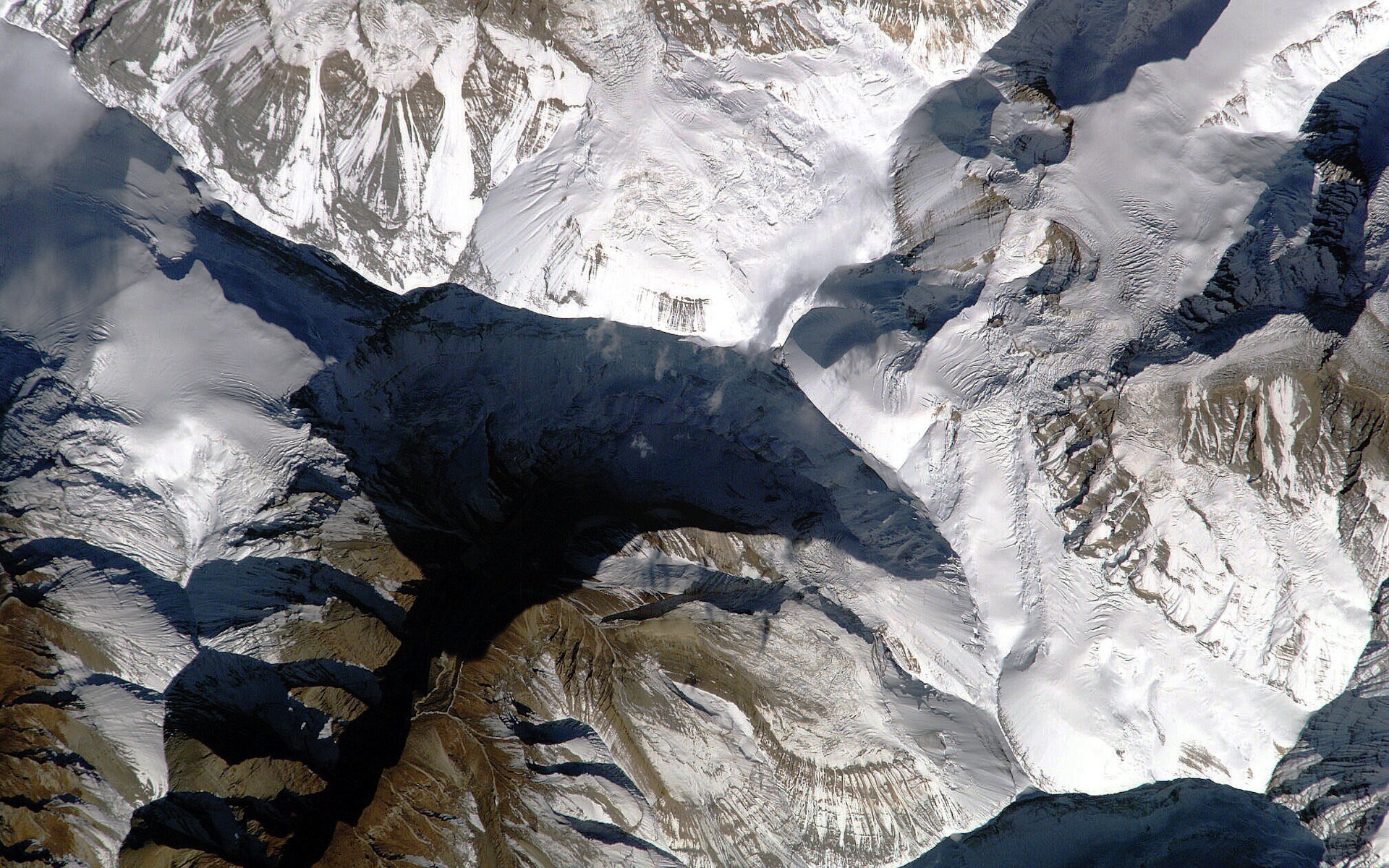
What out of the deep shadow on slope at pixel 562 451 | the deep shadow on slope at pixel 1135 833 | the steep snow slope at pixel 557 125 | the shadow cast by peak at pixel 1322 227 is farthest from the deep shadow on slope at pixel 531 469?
the shadow cast by peak at pixel 1322 227

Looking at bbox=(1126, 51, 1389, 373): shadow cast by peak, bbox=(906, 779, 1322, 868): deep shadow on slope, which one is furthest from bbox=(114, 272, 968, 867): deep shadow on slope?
bbox=(1126, 51, 1389, 373): shadow cast by peak

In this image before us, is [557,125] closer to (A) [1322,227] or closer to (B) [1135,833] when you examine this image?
(A) [1322,227]

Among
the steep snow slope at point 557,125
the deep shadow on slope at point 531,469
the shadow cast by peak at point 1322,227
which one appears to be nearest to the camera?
the shadow cast by peak at point 1322,227

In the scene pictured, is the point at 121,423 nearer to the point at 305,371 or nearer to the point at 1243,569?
the point at 305,371

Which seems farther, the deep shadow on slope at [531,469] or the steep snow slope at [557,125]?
the deep shadow on slope at [531,469]

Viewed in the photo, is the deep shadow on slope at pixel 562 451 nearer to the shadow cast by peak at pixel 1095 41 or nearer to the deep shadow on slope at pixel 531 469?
the deep shadow on slope at pixel 531 469

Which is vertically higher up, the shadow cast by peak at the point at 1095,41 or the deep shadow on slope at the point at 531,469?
the shadow cast by peak at the point at 1095,41

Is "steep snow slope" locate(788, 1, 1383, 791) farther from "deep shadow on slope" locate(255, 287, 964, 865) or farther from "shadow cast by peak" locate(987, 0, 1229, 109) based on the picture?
"deep shadow on slope" locate(255, 287, 964, 865)

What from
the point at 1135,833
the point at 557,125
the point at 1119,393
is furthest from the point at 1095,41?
the point at 1135,833
